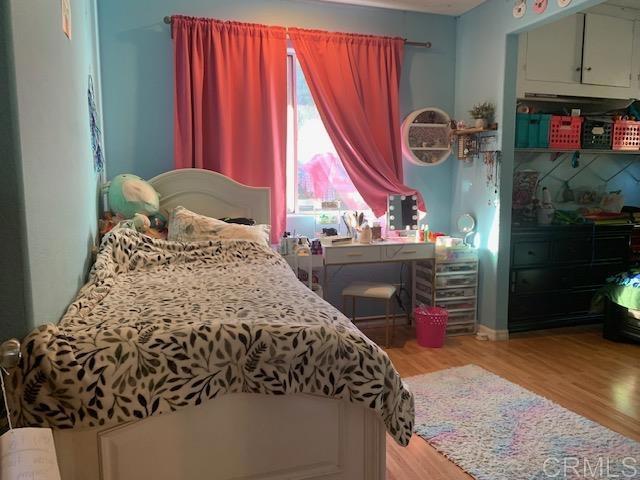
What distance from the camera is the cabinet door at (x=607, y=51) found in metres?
3.88

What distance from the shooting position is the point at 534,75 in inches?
148

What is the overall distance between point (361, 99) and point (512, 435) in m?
2.62

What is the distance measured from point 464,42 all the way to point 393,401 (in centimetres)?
347

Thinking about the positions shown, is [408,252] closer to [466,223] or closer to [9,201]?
[466,223]

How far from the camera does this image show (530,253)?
151 inches

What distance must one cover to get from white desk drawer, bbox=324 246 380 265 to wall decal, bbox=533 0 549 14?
193 cm

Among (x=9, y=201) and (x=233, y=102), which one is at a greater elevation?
(x=233, y=102)

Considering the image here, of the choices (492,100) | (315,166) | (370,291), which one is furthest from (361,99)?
(370,291)

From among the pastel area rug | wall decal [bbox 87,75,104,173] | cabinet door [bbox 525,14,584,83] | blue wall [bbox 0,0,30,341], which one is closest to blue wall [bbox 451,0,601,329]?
cabinet door [bbox 525,14,584,83]

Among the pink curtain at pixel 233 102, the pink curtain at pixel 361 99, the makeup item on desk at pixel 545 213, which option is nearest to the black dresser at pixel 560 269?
the makeup item on desk at pixel 545 213

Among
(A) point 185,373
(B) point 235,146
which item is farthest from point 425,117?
(A) point 185,373

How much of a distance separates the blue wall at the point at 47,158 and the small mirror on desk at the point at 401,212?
2409 mm

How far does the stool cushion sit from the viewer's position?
3.57 m

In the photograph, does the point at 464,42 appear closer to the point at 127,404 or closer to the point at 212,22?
the point at 212,22
